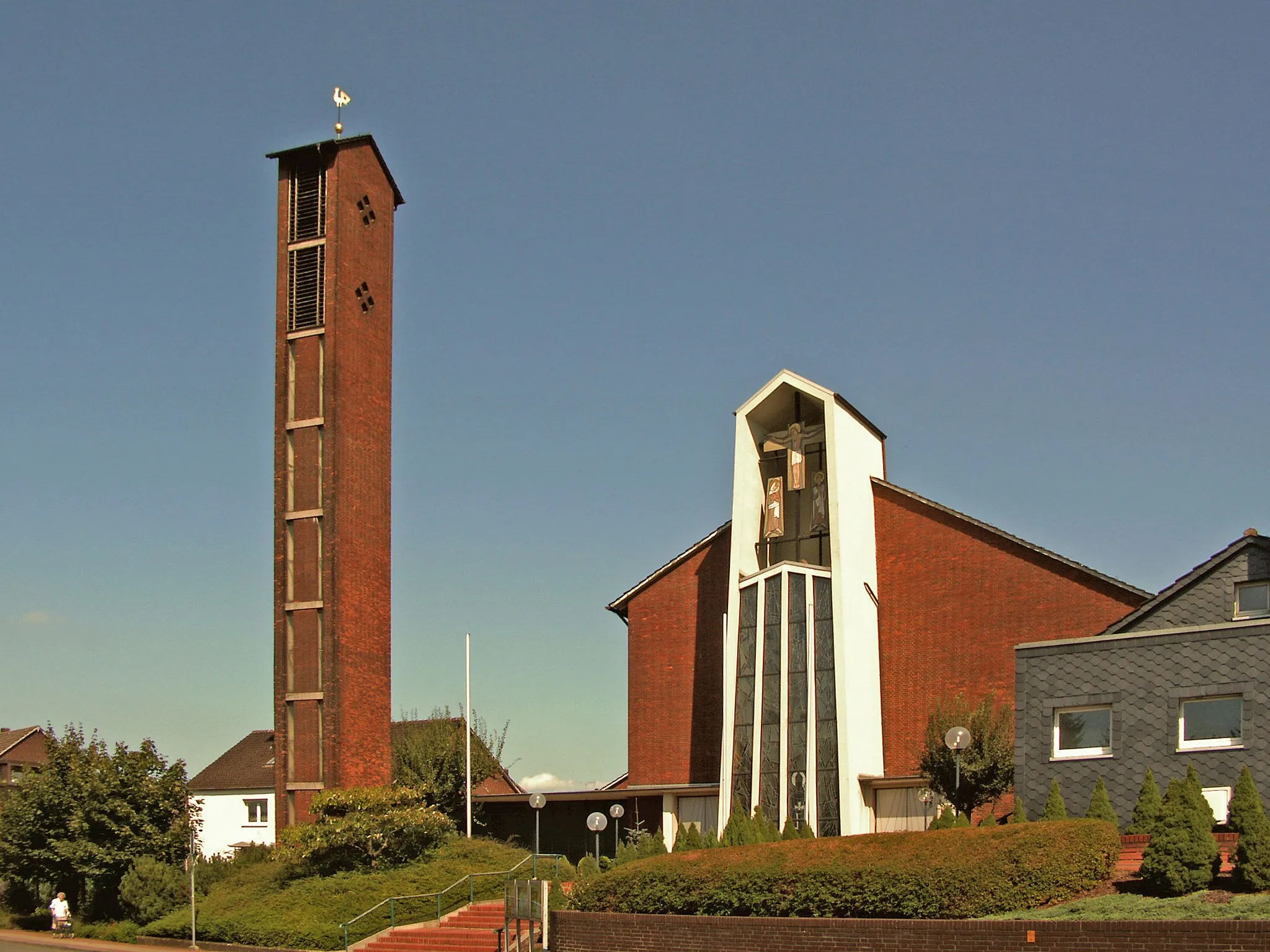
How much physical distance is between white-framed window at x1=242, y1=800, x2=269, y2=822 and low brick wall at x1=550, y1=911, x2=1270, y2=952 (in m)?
34.4

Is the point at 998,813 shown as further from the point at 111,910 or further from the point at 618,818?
the point at 111,910

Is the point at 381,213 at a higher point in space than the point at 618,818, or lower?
higher

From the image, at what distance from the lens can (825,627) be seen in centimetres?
4156

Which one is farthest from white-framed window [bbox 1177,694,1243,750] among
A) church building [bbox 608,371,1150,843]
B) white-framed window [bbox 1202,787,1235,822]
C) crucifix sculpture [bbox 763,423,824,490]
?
crucifix sculpture [bbox 763,423,824,490]

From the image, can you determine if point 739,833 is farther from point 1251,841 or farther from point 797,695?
point 1251,841

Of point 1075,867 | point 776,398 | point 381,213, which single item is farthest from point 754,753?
point 381,213

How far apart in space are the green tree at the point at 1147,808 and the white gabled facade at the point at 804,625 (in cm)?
1366

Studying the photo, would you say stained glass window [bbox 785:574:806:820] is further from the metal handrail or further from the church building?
the metal handrail

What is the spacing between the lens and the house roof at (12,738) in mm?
78750

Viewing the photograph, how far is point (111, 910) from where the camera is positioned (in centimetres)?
4328

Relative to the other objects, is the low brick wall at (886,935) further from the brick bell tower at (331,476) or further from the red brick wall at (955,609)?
the brick bell tower at (331,476)

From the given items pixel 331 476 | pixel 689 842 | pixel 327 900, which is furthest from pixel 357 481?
pixel 689 842

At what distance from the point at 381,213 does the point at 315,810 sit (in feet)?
65.3

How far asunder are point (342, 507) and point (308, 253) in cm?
830
